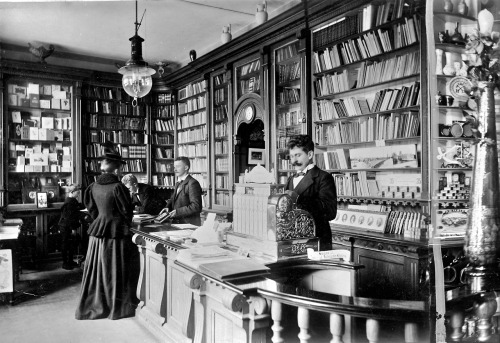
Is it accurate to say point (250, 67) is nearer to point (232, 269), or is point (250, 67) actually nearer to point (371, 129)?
point (371, 129)

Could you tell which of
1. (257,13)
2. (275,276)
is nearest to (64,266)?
(257,13)

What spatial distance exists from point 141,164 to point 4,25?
3194 mm

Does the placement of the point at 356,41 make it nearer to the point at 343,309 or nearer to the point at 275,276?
the point at 275,276

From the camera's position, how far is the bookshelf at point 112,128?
24.3ft

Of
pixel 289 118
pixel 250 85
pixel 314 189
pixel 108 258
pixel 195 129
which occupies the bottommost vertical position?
pixel 108 258

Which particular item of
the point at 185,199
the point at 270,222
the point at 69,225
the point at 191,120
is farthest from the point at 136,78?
the point at 270,222

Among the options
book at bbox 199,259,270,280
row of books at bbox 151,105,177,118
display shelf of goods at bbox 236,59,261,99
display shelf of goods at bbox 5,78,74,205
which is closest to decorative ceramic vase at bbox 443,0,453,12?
book at bbox 199,259,270,280

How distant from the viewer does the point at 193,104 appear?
24.2 ft

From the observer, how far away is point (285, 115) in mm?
5148

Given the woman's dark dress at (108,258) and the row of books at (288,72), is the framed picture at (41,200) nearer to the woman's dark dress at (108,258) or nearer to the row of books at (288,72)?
the woman's dark dress at (108,258)

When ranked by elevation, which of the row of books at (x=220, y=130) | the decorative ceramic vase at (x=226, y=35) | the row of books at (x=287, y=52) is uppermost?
the decorative ceramic vase at (x=226, y=35)

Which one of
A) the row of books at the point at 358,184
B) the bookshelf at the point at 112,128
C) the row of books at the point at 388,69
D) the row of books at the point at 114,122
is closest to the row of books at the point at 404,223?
the row of books at the point at 358,184

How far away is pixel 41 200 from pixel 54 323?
11.5ft

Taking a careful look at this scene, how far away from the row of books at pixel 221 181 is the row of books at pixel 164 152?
183cm
